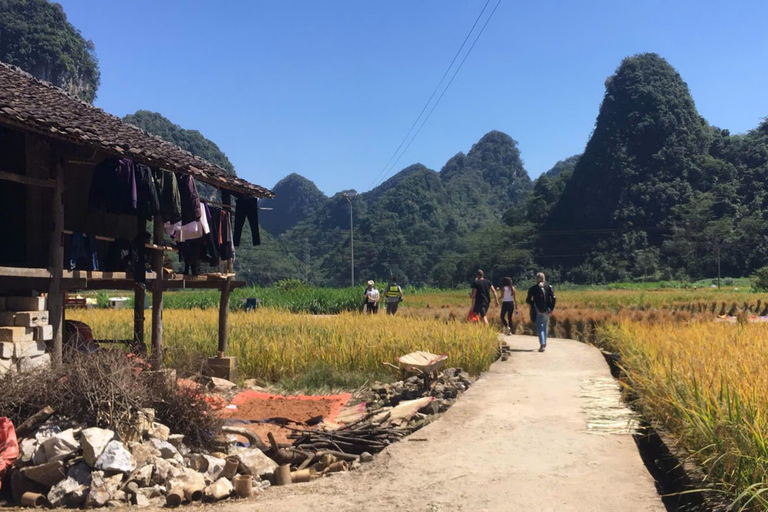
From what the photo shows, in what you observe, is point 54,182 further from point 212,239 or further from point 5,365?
point 212,239

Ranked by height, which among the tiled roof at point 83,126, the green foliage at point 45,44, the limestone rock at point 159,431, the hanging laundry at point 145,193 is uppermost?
the green foliage at point 45,44

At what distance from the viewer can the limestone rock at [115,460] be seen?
5.92m

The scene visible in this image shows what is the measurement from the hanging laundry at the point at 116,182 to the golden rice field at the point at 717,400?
712cm

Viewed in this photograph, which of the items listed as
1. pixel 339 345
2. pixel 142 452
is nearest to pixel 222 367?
pixel 339 345

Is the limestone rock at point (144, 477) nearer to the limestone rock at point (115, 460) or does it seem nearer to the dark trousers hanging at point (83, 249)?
the limestone rock at point (115, 460)

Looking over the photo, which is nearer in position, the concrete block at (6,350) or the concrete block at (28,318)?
the concrete block at (6,350)

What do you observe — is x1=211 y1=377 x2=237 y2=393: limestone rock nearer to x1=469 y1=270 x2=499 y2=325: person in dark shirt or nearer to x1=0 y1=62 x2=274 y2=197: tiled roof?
x1=0 y1=62 x2=274 y2=197: tiled roof

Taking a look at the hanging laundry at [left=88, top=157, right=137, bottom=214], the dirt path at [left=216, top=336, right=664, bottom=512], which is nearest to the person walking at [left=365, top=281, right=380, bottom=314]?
the dirt path at [left=216, top=336, right=664, bottom=512]

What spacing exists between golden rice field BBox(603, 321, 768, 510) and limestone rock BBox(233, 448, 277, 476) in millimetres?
3875

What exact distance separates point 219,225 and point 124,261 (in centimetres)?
218

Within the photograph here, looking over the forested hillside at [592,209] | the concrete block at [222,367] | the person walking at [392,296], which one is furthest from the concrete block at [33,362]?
the forested hillside at [592,209]

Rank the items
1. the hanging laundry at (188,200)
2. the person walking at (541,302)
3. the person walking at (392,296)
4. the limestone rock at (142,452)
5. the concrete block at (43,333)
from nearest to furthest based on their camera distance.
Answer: the limestone rock at (142,452) → the concrete block at (43,333) → the hanging laundry at (188,200) → the person walking at (541,302) → the person walking at (392,296)

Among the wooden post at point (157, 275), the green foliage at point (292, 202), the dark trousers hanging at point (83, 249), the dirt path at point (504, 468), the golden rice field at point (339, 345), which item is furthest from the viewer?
the green foliage at point (292, 202)

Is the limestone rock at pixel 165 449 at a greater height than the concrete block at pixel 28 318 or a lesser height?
lesser
